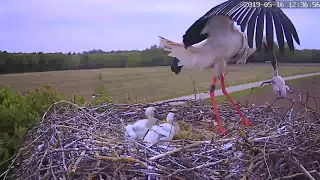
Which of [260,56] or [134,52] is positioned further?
[134,52]

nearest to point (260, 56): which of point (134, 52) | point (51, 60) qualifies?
point (134, 52)

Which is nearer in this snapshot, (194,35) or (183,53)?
(194,35)

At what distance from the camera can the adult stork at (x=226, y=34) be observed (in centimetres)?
159

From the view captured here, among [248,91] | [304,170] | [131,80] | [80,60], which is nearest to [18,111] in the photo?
[80,60]

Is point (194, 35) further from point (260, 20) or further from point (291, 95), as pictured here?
point (291, 95)

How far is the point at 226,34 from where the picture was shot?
1947 mm

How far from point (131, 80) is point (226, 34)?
2.91ft

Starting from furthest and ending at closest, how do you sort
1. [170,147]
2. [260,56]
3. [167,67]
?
[167,67] → [260,56] → [170,147]

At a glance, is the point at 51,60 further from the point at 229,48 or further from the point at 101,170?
the point at 101,170

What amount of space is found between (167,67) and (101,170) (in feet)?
4.16

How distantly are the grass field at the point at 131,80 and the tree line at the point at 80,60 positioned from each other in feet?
0.11

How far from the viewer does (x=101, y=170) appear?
135 cm

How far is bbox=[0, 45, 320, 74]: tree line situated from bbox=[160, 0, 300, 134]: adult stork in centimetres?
39

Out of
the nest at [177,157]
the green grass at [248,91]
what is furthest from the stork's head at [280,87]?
the green grass at [248,91]
